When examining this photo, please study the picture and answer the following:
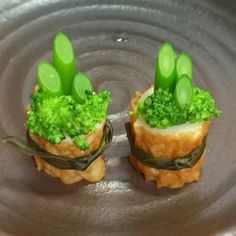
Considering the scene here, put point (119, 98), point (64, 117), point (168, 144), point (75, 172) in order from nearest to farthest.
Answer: point (64, 117), point (168, 144), point (75, 172), point (119, 98)

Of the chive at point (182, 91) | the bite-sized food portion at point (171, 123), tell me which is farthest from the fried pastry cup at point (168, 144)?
the chive at point (182, 91)

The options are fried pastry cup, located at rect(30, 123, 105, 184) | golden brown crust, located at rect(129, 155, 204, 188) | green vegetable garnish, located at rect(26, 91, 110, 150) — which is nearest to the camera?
green vegetable garnish, located at rect(26, 91, 110, 150)

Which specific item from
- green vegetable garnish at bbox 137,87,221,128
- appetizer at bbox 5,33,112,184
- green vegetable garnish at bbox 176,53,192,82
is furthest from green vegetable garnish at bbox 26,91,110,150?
green vegetable garnish at bbox 176,53,192,82

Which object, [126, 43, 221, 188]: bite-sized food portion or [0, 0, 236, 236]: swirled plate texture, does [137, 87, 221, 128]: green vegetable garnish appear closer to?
[126, 43, 221, 188]: bite-sized food portion

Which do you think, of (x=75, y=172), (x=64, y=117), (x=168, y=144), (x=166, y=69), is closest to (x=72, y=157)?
(x=75, y=172)

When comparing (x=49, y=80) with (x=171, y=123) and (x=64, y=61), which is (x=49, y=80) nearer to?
(x=64, y=61)

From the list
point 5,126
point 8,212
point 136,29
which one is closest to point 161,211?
point 8,212

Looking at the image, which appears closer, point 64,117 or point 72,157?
point 64,117
